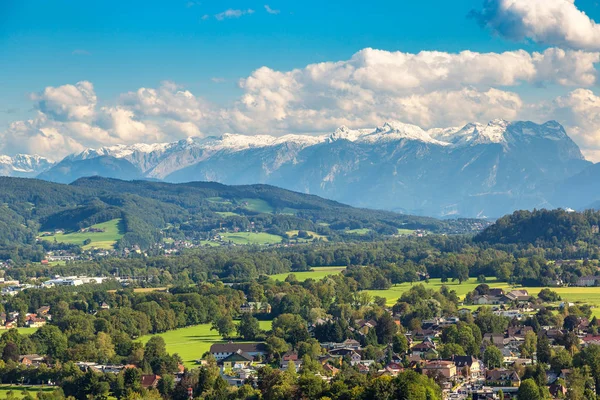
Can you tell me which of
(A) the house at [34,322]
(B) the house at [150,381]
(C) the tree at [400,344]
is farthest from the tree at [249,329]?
(B) the house at [150,381]

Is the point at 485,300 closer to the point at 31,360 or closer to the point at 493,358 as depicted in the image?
the point at 493,358

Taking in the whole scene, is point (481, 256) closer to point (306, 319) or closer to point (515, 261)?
point (515, 261)

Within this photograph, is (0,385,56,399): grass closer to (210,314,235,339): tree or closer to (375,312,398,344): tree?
(210,314,235,339): tree

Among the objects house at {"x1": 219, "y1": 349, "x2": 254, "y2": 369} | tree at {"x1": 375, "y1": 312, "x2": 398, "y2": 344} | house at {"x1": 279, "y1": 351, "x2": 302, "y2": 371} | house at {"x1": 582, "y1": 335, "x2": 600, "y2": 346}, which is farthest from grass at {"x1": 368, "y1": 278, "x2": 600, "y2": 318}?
house at {"x1": 219, "y1": 349, "x2": 254, "y2": 369}

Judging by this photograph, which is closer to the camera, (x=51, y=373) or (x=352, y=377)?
(x=352, y=377)

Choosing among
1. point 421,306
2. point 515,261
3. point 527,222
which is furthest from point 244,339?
point 527,222

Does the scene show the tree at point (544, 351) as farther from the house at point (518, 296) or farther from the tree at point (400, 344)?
the house at point (518, 296)
